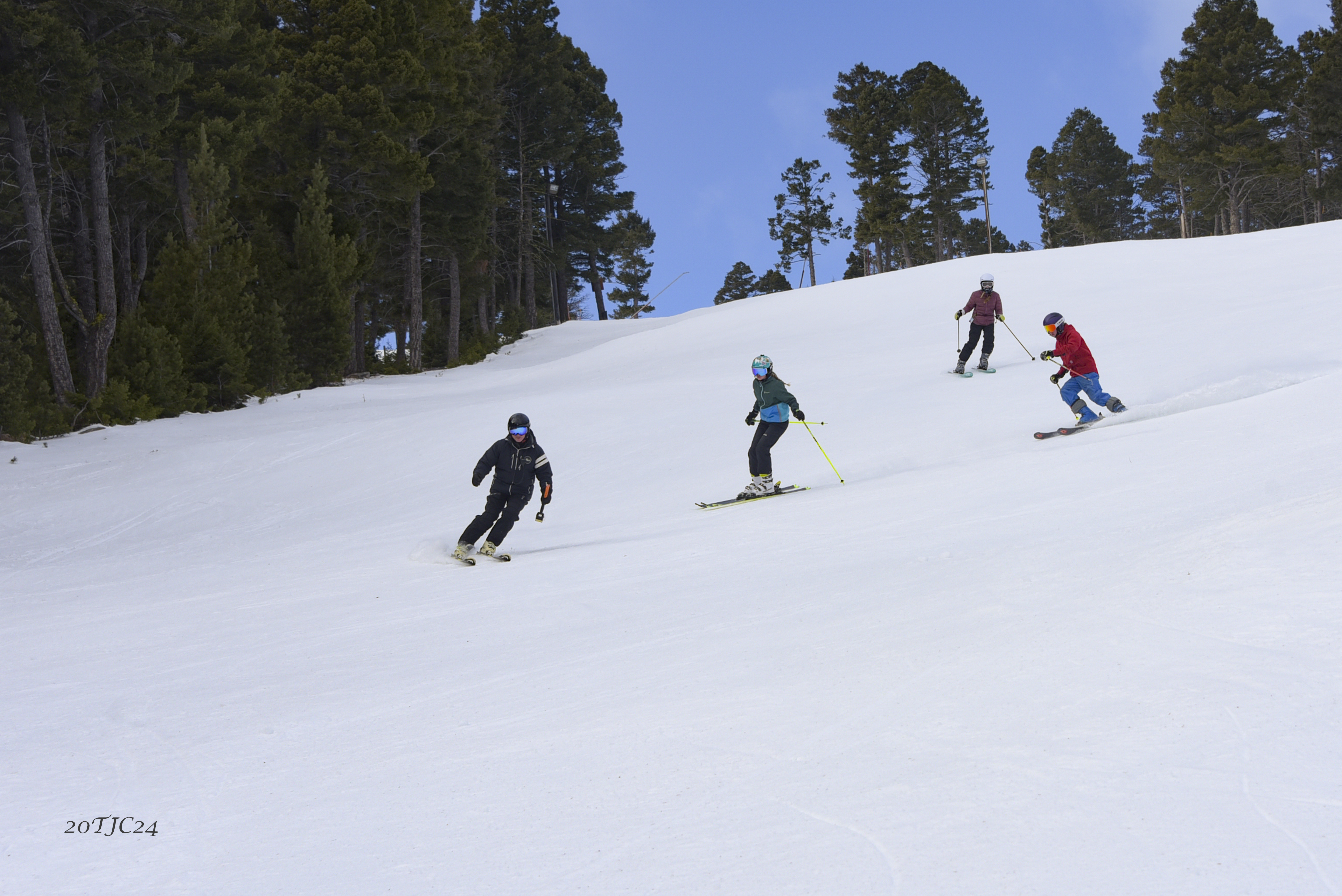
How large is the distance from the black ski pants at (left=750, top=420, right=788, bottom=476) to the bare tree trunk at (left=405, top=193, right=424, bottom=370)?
19959mm

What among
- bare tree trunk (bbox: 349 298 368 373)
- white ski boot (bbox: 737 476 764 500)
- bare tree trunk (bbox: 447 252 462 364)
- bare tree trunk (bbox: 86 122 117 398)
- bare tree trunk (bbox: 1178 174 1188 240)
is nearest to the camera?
white ski boot (bbox: 737 476 764 500)

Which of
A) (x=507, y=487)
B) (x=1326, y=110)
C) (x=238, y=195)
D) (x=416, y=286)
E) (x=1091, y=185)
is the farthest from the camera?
(x=1091, y=185)

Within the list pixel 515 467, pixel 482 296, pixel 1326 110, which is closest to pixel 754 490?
pixel 515 467

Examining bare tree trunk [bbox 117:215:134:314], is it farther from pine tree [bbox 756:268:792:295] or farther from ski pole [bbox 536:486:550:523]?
pine tree [bbox 756:268:792:295]

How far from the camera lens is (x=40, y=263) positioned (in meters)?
17.1

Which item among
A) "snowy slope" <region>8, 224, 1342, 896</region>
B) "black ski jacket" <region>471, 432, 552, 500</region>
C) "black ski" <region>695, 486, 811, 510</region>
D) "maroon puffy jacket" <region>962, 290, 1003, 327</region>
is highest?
"maroon puffy jacket" <region>962, 290, 1003, 327</region>

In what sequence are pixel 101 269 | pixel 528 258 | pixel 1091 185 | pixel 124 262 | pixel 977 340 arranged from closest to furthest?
pixel 977 340 → pixel 101 269 → pixel 124 262 → pixel 528 258 → pixel 1091 185

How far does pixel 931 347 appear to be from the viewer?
18.9 m

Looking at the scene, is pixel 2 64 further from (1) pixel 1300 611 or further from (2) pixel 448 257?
(1) pixel 1300 611

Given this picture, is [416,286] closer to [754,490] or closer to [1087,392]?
[754,490]

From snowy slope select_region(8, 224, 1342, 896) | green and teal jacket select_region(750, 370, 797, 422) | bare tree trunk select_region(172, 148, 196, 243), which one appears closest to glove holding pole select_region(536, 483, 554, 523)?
snowy slope select_region(8, 224, 1342, 896)

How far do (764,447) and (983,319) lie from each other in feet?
23.5

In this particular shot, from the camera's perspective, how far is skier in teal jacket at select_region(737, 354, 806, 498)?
10.5m

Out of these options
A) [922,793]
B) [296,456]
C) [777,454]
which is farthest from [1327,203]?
[922,793]
